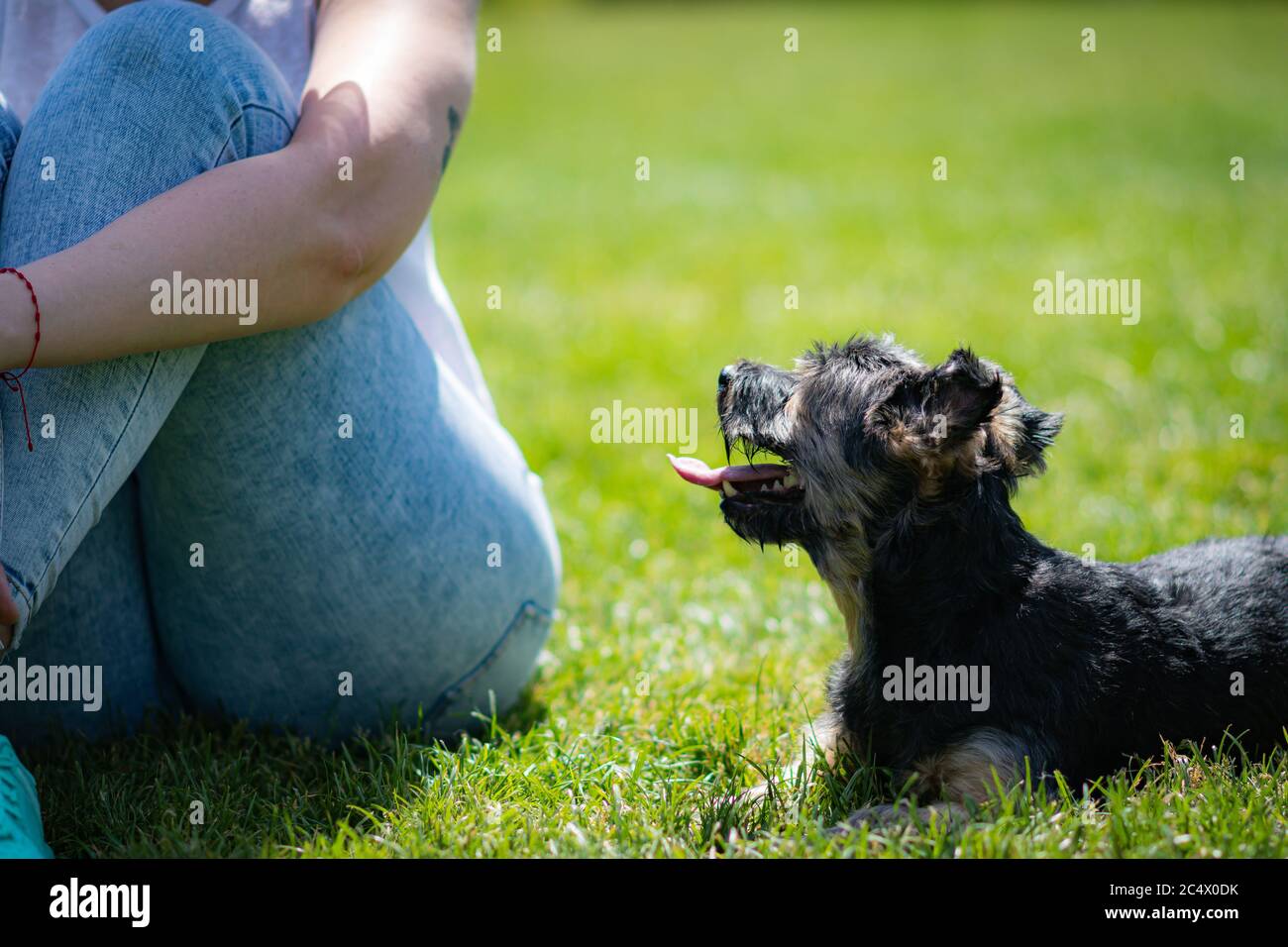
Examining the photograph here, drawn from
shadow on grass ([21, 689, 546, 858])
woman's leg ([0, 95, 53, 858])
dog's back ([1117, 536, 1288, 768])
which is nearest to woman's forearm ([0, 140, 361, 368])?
woman's leg ([0, 95, 53, 858])

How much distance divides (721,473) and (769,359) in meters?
4.13

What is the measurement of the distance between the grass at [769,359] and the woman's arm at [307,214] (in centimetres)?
120


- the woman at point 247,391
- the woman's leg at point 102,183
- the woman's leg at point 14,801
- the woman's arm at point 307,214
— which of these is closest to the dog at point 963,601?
the woman at point 247,391

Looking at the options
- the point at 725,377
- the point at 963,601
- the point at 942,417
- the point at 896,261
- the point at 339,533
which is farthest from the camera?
the point at 896,261

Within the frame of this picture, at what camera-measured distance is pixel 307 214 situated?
2.68 meters

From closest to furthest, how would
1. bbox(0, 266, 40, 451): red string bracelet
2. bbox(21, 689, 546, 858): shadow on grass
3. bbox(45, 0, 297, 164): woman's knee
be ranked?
bbox(0, 266, 40, 451): red string bracelet
bbox(45, 0, 297, 164): woman's knee
bbox(21, 689, 546, 858): shadow on grass

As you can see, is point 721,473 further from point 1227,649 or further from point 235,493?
point 1227,649

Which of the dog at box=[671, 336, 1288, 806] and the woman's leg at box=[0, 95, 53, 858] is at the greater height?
the dog at box=[671, 336, 1288, 806]

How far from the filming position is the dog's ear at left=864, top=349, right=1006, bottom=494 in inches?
110

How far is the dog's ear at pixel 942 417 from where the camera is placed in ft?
9.13

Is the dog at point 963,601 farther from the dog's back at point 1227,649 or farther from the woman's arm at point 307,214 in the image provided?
the woman's arm at point 307,214

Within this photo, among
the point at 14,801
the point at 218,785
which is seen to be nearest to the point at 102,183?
the point at 14,801

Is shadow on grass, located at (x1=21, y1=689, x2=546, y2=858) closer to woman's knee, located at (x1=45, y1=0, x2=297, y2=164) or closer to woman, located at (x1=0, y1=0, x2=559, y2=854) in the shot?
woman, located at (x1=0, y1=0, x2=559, y2=854)

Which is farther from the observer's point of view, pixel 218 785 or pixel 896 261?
pixel 896 261
